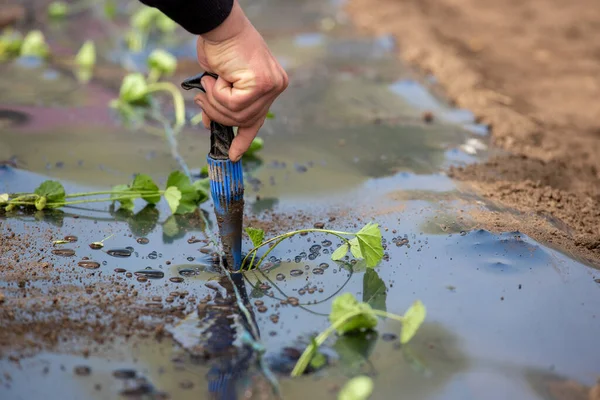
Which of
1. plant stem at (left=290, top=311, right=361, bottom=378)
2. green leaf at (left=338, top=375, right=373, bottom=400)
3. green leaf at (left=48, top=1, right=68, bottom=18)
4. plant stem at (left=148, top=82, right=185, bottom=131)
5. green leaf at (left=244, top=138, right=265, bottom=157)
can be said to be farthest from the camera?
green leaf at (left=48, top=1, right=68, bottom=18)

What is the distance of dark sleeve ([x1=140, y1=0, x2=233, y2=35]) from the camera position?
1.83m

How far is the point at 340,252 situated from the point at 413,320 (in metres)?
0.49

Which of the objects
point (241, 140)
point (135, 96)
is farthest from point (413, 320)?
point (135, 96)

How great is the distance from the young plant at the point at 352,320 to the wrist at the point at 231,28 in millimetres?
816

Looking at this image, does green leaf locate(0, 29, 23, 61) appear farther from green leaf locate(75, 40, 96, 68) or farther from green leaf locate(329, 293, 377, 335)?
green leaf locate(329, 293, 377, 335)

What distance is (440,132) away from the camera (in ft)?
11.5

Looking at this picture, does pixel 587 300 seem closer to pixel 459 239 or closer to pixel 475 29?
pixel 459 239

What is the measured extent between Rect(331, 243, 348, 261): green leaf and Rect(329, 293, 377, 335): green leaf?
13.9 inches

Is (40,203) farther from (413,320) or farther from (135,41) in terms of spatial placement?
(135,41)

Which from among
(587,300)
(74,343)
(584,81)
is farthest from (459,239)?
(584,81)

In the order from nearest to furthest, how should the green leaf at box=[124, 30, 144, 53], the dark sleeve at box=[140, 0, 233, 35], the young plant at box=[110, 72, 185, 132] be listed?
the dark sleeve at box=[140, 0, 233, 35], the young plant at box=[110, 72, 185, 132], the green leaf at box=[124, 30, 144, 53]

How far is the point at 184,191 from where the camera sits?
258 centimetres

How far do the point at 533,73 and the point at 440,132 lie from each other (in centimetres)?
159

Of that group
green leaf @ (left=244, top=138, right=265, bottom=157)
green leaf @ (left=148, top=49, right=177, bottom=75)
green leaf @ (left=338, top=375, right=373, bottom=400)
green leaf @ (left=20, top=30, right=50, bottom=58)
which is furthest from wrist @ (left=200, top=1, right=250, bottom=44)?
green leaf @ (left=20, top=30, right=50, bottom=58)
